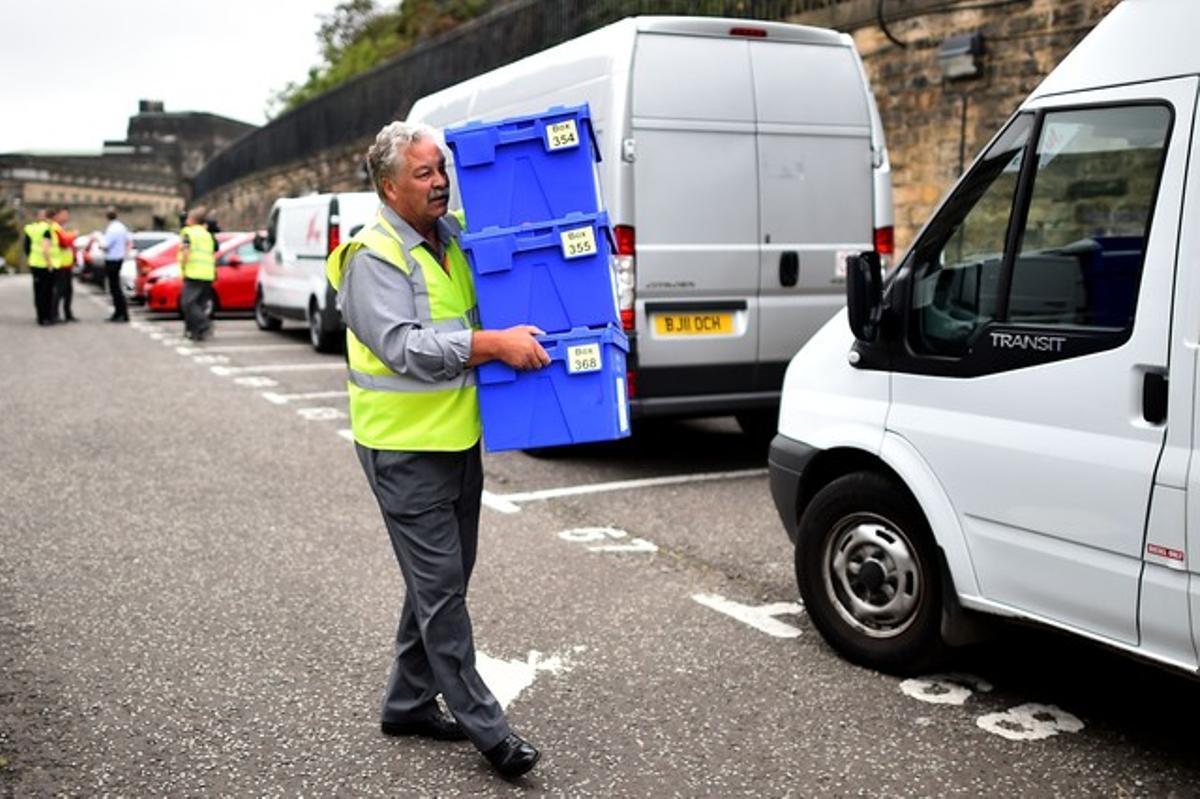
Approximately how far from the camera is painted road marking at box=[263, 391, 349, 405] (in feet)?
38.7

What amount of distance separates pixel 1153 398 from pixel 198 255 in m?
15.5

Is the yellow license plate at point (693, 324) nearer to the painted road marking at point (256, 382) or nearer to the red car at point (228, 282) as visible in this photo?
the painted road marking at point (256, 382)

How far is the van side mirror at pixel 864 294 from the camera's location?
4.36 metres

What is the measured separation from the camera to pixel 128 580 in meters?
5.77

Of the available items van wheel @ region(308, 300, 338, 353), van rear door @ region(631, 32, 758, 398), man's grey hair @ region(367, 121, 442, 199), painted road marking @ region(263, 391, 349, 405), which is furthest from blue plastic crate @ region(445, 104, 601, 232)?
van wheel @ region(308, 300, 338, 353)

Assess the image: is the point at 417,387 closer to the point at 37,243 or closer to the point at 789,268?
the point at 789,268

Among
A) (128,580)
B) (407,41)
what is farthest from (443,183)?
(407,41)

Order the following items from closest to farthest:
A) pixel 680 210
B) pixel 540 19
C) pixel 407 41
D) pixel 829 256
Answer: pixel 680 210 → pixel 829 256 → pixel 540 19 → pixel 407 41

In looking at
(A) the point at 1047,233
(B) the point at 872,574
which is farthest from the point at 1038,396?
(B) the point at 872,574

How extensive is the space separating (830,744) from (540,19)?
19.2 m

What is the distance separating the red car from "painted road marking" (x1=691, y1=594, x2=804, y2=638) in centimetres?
1688

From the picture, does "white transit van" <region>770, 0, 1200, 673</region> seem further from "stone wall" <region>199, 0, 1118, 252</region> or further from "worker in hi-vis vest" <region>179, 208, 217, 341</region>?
"worker in hi-vis vest" <region>179, 208, 217, 341</region>

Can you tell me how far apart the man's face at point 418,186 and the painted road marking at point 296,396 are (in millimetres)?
8389

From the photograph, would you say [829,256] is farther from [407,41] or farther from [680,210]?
[407,41]
